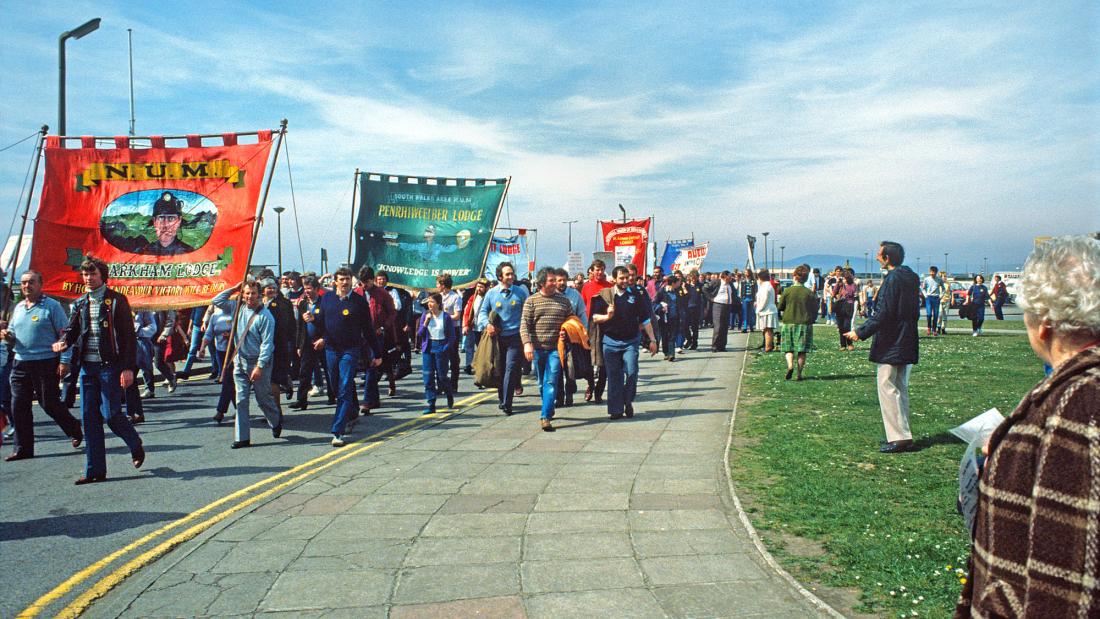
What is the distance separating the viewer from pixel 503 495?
6258 millimetres

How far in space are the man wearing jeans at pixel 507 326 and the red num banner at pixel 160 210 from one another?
10.7ft

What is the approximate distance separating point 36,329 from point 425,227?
256 inches

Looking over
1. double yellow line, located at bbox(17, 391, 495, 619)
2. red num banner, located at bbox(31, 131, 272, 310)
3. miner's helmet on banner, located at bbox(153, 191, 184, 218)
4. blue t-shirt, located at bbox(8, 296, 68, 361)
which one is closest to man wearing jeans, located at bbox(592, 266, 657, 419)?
double yellow line, located at bbox(17, 391, 495, 619)

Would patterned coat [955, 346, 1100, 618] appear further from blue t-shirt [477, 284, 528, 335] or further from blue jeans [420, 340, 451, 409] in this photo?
blue jeans [420, 340, 451, 409]

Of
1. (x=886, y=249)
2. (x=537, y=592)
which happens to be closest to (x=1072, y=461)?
(x=537, y=592)

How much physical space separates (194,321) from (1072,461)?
16.8 m

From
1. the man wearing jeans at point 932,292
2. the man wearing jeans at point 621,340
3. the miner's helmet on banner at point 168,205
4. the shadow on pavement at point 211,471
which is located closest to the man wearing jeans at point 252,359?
the shadow on pavement at point 211,471

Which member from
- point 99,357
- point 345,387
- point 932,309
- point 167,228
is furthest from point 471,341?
point 932,309

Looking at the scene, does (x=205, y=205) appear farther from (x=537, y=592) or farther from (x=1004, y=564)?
(x=1004, y=564)

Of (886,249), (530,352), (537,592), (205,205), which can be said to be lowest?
Answer: (537,592)

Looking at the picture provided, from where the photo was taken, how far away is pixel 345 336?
363 inches

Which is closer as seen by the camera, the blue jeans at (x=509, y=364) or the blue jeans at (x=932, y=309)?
the blue jeans at (x=509, y=364)

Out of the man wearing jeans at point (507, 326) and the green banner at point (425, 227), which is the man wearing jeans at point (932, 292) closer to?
the green banner at point (425, 227)

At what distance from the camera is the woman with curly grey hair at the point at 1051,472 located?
5.27ft
